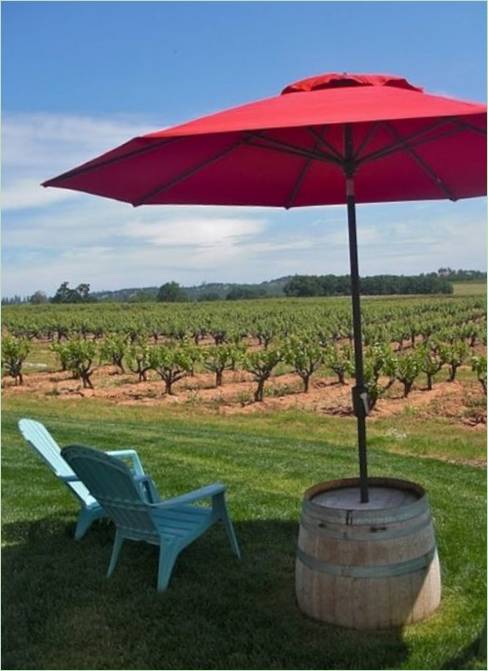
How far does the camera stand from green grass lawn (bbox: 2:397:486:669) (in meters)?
3.10

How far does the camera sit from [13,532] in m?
4.74

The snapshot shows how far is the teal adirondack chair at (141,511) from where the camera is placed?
3.72 metres

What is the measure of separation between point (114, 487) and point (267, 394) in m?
11.5

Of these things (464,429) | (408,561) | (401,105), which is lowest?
(464,429)

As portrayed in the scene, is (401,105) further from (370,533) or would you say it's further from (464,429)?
(464,429)

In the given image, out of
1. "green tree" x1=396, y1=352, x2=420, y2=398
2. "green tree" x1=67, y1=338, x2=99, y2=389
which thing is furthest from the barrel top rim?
"green tree" x1=67, y1=338, x2=99, y2=389

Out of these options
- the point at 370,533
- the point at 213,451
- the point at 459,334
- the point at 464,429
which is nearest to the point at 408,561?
the point at 370,533

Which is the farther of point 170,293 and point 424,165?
point 170,293

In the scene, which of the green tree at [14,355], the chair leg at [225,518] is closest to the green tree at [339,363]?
the green tree at [14,355]

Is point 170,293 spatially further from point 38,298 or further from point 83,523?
point 83,523

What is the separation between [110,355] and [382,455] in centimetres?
1254

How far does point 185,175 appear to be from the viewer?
13.6 ft

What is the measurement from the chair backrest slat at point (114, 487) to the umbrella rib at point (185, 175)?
1.49 m

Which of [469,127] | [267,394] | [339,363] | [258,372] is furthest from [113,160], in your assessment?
[339,363]
